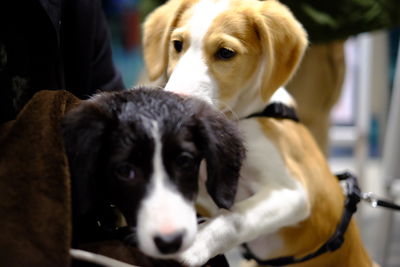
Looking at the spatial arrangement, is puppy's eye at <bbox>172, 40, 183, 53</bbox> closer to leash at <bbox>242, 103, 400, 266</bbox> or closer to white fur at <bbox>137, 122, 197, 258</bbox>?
leash at <bbox>242, 103, 400, 266</bbox>

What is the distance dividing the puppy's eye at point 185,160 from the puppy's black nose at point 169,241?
0.32ft

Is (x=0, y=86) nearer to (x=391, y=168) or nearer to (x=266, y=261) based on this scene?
(x=266, y=261)

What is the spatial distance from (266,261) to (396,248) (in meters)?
1.21

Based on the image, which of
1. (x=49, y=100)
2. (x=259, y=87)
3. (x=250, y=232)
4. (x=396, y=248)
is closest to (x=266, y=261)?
(x=250, y=232)

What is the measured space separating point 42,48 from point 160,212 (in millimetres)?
425

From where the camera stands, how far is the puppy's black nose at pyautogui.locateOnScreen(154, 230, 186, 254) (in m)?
0.69

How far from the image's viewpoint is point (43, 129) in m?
0.76

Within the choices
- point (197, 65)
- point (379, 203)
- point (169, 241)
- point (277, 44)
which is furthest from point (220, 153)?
point (379, 203)

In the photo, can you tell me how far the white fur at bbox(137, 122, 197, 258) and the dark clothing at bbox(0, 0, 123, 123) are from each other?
0.30 m

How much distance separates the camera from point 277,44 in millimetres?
1104

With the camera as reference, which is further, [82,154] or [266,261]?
[266,261]

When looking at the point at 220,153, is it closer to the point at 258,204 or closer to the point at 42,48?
the point at 258,204

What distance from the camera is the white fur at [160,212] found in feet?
2.30

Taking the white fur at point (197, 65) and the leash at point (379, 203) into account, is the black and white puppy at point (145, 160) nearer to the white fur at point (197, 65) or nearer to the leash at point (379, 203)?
the white fur at point (197, 65)
